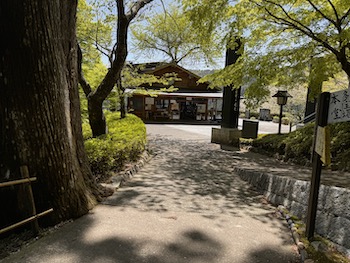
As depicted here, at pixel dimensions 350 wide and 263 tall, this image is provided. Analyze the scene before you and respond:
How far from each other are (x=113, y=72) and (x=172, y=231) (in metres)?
4.40

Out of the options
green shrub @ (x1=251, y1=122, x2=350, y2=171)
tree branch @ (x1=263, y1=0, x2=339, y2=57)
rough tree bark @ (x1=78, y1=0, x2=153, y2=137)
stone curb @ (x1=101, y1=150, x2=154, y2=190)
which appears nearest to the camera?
stone curb @ (x1=101, y1=150, x2=154, y2=190)

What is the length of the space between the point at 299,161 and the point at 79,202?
666cm

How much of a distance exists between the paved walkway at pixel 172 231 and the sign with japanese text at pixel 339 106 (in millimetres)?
1460

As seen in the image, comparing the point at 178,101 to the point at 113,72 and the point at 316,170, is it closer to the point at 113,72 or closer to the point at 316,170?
the point at 113,72

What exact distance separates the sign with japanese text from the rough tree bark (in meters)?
4.36

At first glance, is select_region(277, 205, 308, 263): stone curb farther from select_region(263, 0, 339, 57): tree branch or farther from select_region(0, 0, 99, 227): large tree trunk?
select_region(263, 0, 339, 57): tree branch

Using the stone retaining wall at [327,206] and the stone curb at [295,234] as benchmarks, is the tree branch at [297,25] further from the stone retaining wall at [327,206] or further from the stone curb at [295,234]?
the stone curb at [295,234]

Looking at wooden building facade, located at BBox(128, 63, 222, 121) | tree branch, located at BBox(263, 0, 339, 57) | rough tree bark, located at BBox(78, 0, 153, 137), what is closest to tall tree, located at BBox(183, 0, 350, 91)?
tree branch, located at BBox(263, 0, 339, 57)

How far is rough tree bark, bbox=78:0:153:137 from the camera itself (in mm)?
5426

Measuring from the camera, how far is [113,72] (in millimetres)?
6141

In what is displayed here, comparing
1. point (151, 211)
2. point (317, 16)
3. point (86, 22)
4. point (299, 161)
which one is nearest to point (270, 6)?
point (317, 16)

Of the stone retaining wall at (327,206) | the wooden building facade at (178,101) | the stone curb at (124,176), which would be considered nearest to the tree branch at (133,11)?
the stone curb at (124,176)

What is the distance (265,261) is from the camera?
2.43 m

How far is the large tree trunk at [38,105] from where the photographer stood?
2.60 m
